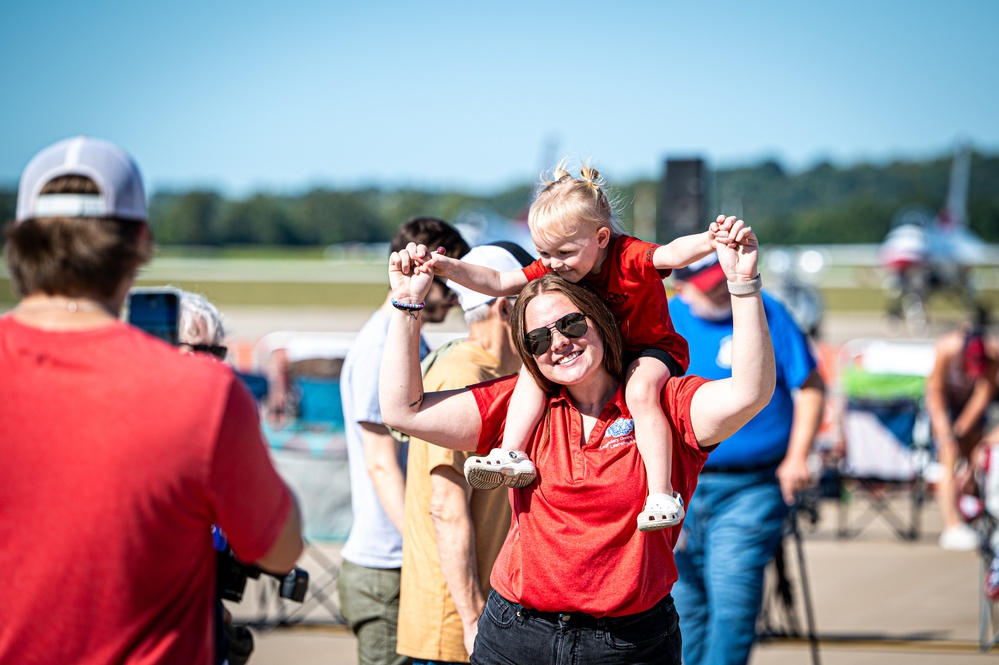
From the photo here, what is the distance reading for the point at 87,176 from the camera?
1.78 m

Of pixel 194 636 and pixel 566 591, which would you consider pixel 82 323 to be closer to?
pixel 194 636

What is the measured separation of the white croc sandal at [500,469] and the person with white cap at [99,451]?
734 millimetres

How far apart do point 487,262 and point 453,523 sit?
84cm

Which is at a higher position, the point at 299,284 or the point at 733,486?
the point at 733,486

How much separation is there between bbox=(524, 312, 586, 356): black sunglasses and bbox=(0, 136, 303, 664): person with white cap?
0.88 meters

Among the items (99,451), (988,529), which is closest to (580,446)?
(99,451)

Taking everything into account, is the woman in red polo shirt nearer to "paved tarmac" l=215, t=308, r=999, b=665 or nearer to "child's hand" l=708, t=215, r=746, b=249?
"child's hand" l=708, t=215, r=746, b=249

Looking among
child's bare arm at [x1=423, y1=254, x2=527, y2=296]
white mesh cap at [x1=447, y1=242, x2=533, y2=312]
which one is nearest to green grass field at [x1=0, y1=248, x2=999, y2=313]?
white mesh cap at [x1=447, y1=242, x2=533, y2=312]

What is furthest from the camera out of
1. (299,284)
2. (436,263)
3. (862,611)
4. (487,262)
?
(299,284)

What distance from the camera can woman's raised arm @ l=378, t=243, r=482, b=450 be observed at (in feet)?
8.07

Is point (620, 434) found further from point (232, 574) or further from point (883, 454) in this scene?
point (883, 454)

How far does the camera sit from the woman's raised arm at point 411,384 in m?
2.46

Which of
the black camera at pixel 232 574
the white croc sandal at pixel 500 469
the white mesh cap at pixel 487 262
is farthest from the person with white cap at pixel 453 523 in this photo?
the black camera at pixel 232 574

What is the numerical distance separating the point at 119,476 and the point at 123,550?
14 centimetres
